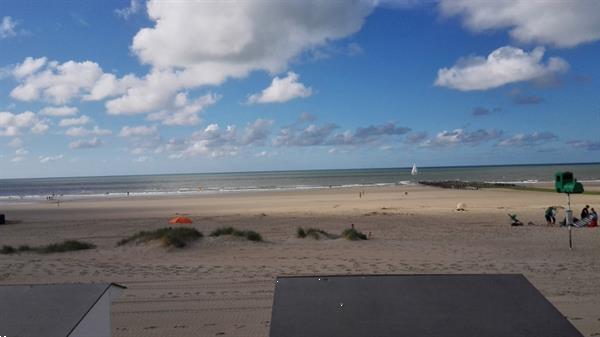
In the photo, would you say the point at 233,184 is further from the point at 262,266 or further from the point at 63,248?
the point at 262,266

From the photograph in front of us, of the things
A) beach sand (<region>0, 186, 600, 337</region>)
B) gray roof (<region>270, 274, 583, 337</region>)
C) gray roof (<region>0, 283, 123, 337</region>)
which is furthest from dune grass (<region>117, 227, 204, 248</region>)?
gray roof (<region>270, 274, 583, 337</region>)

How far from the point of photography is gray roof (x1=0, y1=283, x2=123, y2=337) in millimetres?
2809

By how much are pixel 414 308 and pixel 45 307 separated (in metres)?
2.17

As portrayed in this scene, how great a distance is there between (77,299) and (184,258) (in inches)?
399

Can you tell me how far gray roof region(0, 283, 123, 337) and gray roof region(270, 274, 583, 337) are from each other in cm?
118

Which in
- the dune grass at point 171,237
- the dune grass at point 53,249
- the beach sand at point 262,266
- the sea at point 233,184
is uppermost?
the sea at point 233,184

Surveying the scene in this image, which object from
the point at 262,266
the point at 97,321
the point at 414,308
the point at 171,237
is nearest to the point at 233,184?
the point at 171,237

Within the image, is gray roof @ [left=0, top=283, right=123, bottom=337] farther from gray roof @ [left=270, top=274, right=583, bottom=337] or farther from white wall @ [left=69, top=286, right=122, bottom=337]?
gray roof @ [left=270, top=274, right=583, bottom=337]

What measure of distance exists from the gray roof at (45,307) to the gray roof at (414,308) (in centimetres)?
118

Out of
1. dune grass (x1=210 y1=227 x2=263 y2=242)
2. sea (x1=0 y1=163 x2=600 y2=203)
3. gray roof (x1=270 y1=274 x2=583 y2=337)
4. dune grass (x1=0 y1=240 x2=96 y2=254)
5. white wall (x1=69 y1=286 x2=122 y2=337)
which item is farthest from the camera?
sea (x1=0 y1=163 x2=600 y2=203)

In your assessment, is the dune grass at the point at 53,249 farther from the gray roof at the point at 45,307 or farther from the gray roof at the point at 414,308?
the gray roof at the point at 414,308

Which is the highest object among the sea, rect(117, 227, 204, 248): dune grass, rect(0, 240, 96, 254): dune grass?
the sea

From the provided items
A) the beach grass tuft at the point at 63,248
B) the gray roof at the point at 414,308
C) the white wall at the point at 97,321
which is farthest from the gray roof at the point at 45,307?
the beach grass tuft at the point at 63,248

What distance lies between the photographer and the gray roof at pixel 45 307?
281 cm
